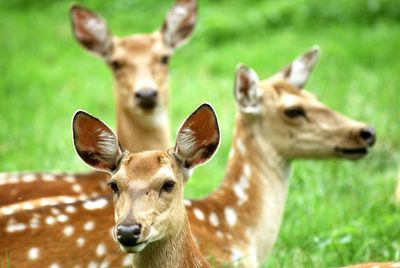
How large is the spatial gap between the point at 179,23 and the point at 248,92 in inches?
83.3

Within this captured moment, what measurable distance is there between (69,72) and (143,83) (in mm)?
4337

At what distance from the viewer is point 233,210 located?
5363 millimetres

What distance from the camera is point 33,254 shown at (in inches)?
187

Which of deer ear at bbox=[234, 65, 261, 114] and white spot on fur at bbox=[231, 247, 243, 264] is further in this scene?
deer ear at bbox=[234, 65, 261, 114]

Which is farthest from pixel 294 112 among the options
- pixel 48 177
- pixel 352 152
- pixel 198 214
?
pixel 48 177

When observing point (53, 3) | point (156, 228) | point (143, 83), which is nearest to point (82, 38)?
point (143, 83)

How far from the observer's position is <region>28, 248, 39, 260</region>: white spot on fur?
4.75 metres

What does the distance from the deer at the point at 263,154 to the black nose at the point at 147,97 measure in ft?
3.94

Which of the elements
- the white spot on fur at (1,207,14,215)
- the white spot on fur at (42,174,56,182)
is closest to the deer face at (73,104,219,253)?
the white spot on fur at (1,207,14,215)

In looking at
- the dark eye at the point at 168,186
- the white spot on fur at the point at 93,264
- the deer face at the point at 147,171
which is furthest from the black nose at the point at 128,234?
the white spot on fur at the point at 93,264

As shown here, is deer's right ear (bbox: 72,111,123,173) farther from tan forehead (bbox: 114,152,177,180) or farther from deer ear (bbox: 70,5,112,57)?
deer ear (bbox: 70,5,112,57)

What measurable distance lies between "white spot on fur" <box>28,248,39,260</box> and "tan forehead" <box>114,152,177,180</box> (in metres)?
0.87

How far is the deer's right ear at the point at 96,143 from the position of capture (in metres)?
4.34

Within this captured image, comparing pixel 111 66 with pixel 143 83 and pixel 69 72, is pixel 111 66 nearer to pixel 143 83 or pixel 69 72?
pixel 143 83
